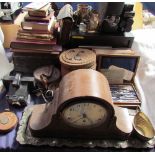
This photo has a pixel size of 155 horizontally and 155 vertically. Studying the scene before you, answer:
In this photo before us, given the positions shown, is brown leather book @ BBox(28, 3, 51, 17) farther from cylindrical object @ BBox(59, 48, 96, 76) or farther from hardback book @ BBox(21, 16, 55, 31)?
cylindrical object @ BBox(59, 48, 96, 76)

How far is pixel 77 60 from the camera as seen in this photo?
1016 millimetres

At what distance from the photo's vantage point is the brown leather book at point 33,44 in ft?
3.69

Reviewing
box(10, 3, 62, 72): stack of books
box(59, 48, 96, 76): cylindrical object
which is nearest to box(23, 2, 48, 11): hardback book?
box(10, 3, 62, 72): stack of books

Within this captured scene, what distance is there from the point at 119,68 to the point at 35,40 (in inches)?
18.2

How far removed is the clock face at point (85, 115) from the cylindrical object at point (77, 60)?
0.30 metres

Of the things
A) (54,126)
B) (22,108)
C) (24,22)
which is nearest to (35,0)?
(24,22)

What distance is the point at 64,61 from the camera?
1.02 metres

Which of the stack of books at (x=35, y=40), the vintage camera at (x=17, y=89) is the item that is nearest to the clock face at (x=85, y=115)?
the vintage camera at (x=17, y=89)

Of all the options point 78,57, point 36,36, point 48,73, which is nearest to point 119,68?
point 78,57

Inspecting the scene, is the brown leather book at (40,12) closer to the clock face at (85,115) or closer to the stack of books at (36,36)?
→ the stack of books at (36,36)

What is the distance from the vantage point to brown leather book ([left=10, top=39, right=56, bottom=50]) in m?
1.13

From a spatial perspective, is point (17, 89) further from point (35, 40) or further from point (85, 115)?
point (85, 115)

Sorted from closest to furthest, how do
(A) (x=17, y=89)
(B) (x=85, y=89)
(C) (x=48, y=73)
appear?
1. (B) (x=85, y=89)
2. (A) (x=17, y=89)
3. (C) (x=48, y=73)

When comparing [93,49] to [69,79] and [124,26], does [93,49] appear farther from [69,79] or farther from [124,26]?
[69,79]
